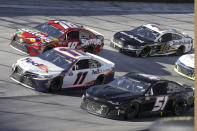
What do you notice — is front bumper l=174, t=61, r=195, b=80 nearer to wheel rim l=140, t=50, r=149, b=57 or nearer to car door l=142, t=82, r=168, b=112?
wheel rim l=140, t=50, r=149, b=57

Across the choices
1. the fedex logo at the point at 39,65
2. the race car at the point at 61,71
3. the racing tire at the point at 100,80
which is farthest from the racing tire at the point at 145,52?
the fedex logo at the point at 39,65

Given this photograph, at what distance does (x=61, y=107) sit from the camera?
15812 mm

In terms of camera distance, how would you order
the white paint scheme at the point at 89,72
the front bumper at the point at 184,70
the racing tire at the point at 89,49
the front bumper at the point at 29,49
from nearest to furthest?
the white paint scheme at the point at 89,72
the front bumper at the point at 29,49
the front bumper at the point at 184,70
the racing tire at the point at 89,49

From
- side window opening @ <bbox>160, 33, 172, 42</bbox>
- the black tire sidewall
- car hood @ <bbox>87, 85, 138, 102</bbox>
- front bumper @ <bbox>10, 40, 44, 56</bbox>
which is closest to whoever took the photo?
car hood @ <bbox>87, 85, 138, 102</bbox>

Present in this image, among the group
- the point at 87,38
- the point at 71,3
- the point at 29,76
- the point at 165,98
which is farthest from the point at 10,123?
the point at 71,3

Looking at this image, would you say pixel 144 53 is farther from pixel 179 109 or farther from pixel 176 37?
pixel 179 109

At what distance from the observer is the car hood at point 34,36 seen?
21.2 metres

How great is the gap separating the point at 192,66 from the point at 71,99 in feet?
22.6

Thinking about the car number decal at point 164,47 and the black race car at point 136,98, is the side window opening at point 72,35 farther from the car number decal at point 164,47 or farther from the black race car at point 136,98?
the black race car at point 136,98

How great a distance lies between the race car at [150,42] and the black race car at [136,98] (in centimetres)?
688

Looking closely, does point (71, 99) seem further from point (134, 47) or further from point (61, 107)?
point (134, 47)

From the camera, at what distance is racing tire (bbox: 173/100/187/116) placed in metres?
17.0

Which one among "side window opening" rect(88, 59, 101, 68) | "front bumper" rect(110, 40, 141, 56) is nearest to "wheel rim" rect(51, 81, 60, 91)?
"side window opening" rect(88, 59, 101, 68)

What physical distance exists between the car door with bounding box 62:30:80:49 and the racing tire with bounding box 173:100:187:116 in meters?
6.78
